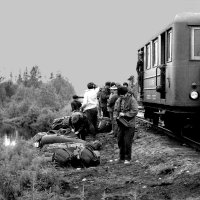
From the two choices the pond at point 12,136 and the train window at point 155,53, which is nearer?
the train window at point 155,53

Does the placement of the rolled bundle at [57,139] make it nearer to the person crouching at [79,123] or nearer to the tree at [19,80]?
the person crouching at [79,123]

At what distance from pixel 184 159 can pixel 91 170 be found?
1891 mm

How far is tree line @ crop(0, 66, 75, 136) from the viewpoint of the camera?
1735 inches

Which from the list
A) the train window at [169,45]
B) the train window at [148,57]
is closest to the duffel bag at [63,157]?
the train window at [169,45]

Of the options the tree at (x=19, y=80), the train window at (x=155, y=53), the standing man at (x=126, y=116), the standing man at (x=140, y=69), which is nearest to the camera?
the standing man at (x=126, y=116)

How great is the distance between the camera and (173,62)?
1170cm

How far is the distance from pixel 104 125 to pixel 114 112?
19.6ft

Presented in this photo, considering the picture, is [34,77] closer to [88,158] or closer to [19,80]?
[19,80]

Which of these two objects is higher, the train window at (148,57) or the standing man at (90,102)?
the train window at (148,57)

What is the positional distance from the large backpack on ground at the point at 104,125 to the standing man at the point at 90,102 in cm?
165

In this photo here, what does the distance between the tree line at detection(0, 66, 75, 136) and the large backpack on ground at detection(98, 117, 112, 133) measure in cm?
1918

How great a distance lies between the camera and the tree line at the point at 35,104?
44.1 m

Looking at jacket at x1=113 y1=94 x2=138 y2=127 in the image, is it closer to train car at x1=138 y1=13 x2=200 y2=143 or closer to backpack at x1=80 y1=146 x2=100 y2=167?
backpack at x1=80 y1=146 x2=100 y2=167

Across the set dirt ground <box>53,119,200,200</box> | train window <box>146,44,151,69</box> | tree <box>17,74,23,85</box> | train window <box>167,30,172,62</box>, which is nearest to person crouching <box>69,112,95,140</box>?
dirt ground <box>53,119,200,200</box>
